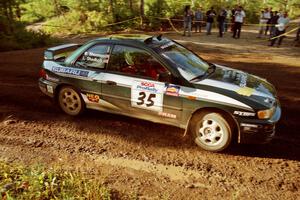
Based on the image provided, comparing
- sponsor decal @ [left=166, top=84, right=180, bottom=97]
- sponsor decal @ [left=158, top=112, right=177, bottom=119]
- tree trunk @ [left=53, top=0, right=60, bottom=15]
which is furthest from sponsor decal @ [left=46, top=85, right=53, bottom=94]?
tree trunk @ [left=53, top=0, right=60, bottom=15]

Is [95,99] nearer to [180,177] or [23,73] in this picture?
[180,177]

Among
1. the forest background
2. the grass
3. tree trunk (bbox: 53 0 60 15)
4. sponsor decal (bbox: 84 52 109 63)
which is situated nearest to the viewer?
the grass

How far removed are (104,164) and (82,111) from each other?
73.0 inches

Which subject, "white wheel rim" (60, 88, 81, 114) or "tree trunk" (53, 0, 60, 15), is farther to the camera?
"tree trunk" (53, 0, 60, 15)

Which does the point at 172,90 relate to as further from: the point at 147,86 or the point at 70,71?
the point at 70,71

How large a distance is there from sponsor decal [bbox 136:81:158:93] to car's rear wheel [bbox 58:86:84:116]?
1556 mm

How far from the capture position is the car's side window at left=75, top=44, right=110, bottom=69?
667cm

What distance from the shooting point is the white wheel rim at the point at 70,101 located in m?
7.17

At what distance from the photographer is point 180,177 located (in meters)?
5.39

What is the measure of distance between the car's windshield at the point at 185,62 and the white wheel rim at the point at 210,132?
2.85 feet

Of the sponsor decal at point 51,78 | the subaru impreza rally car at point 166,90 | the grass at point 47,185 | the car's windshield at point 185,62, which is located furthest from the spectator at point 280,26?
the grass at point 47,185

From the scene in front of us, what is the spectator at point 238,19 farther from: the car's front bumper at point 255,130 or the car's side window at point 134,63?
the car's front bumper at point 255,130

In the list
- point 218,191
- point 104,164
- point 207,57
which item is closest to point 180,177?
point 218,191

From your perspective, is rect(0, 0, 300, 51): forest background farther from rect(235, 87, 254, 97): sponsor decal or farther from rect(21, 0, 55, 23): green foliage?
rect(235, 87, 254, 97): sponsor decal
